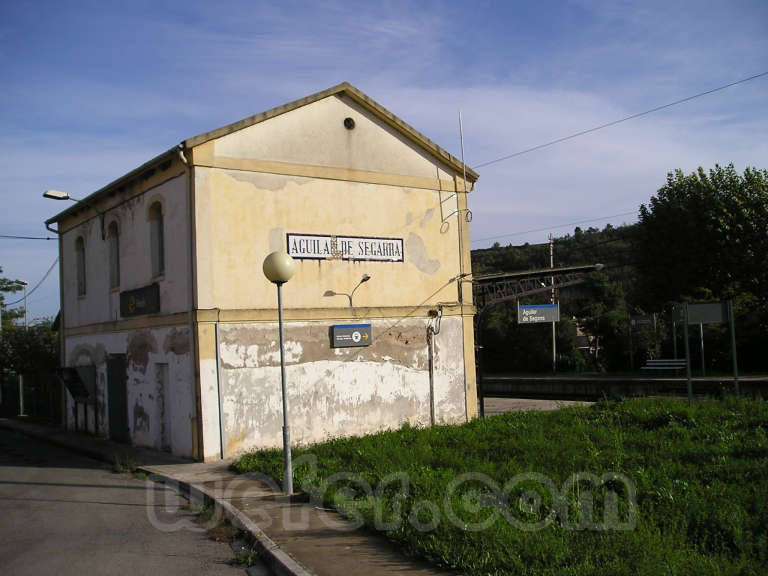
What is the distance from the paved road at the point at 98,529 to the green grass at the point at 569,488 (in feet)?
4.97

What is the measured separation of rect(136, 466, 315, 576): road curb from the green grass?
0.94 meters

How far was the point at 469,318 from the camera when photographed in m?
16.8

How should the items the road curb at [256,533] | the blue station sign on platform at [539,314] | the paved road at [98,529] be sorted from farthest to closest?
the blue station sign on platform at [539,314]
the paved road at [98,529]
the road curb at [256,533]

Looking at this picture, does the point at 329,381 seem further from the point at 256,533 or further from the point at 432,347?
the point at 256,533

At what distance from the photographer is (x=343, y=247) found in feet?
49.1

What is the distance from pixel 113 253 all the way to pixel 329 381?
663cm

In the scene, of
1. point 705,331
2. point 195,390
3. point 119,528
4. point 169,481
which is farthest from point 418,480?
point 705,331

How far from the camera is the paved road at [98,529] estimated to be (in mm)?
6602

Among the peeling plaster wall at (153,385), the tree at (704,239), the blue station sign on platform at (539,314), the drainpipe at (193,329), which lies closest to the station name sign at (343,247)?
the drainpipe at (193,329)

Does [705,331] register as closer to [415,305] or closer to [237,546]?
[415,305]

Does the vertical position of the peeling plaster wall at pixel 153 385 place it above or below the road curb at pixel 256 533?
above

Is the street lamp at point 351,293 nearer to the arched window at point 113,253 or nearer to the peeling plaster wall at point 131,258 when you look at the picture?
the peeling plaster wall at point 131,258

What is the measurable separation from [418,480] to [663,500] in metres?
2.69

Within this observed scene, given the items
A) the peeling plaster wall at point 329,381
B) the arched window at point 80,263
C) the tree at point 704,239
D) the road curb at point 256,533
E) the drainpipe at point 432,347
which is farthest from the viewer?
the tree at point 704,239
